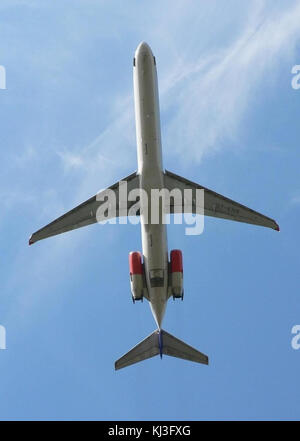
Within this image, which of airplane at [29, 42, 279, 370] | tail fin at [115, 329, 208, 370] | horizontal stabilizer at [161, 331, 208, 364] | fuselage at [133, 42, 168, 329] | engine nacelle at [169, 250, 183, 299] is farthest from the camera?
horizontal stabilizer at [161, 331, 208, 364]

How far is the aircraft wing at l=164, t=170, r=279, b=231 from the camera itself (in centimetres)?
5831

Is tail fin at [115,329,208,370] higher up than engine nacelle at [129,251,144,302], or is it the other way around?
engine nacelle at [129,251,144,302]

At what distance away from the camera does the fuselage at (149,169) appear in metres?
54.6

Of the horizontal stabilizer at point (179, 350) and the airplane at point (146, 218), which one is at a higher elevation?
the airplane at point (146, 218)

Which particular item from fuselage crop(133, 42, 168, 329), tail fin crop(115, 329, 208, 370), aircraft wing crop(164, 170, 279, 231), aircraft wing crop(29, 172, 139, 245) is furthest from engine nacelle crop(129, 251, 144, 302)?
aircraft wing crop(164, 170, 279, 231)

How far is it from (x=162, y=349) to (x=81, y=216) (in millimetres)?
14050

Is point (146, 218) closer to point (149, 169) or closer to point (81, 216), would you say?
point (149, 169)

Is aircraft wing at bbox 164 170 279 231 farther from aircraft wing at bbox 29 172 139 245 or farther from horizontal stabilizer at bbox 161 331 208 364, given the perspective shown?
horizontal stabilizer at bbox 161 331 208 364

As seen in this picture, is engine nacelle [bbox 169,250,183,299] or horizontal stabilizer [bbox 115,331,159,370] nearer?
engine nacelle [bbox 169,250,183,299]

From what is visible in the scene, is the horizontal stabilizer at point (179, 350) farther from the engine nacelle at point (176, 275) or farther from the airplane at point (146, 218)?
the engine nacelle at point (176, 275)

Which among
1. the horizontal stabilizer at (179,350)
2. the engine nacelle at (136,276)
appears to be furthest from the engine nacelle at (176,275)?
the horizontal stabilizer at (179,350)

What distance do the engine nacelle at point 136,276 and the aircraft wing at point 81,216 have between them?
538cm

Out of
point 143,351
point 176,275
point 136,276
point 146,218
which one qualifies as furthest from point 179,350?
point 146,218

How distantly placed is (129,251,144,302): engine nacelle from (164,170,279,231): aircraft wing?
19.9ft
